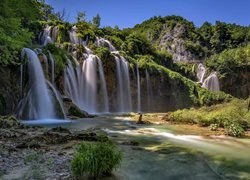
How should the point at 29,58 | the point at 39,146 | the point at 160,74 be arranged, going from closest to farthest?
the point at 39,146 → the point at 29,58 → the point at 160,74

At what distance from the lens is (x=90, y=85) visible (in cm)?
3238

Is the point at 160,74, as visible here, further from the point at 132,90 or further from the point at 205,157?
the point at 205,157

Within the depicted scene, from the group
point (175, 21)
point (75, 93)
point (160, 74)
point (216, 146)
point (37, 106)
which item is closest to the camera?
point (216, 146)

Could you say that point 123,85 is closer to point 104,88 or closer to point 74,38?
point 104,88

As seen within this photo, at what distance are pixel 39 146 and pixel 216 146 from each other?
245 inches

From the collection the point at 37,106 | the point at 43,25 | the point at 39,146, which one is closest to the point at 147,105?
the point at 43,25

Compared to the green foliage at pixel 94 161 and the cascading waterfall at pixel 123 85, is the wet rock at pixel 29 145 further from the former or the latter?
the cascading waterfall at pixel 123 85

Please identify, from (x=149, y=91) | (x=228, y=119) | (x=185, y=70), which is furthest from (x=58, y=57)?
(x=185, y=70)

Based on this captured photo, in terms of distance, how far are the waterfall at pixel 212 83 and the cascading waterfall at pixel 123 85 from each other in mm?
19786

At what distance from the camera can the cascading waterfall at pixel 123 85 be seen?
3506cm

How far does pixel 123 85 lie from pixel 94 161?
29.4m

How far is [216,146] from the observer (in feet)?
37.2

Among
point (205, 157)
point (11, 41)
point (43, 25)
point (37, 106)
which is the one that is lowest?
point (205, 157)

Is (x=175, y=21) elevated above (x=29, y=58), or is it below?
above
